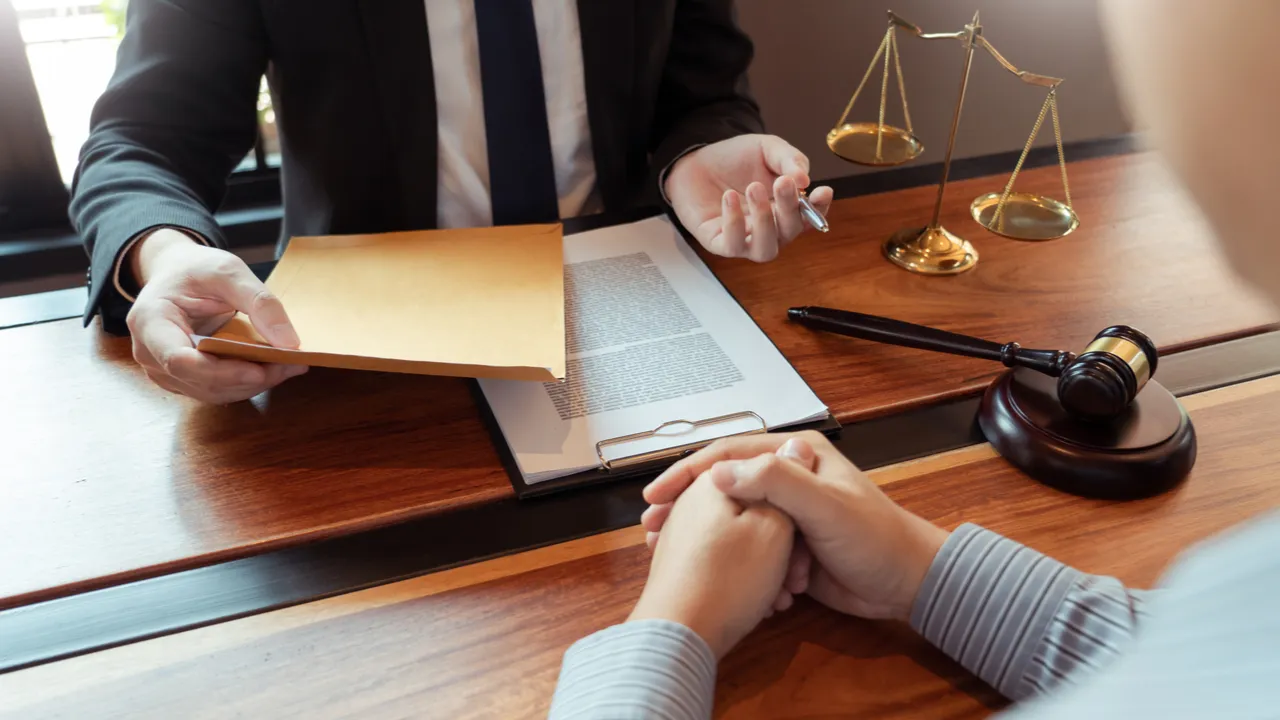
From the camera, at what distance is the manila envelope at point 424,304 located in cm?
81

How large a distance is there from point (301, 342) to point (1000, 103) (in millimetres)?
2035

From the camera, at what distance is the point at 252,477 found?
2.73 feet

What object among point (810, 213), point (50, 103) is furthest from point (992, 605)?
point (50, 103)

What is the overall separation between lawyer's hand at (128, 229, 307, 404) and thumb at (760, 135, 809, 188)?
21.8 inches

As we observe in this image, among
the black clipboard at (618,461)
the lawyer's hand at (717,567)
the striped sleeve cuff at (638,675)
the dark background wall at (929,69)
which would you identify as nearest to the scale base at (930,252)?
the black clipboard at (618,461)

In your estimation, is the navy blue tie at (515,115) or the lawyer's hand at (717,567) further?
the navy blue tie at (515,115)

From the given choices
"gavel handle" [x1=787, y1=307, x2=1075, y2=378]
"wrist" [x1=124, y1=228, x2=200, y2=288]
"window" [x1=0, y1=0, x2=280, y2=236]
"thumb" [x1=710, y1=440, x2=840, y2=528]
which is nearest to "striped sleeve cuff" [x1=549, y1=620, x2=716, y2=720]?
"thumb" [x1=710, y1=440, x2=840, y2=528]

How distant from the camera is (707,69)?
→ 1.42 m

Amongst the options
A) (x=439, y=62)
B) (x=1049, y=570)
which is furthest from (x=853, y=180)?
(x=1049, y=570)

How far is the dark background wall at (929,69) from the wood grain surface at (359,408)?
95 cm

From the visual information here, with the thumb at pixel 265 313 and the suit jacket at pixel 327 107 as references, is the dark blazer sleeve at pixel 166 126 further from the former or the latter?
the thumb at pixel 265 313

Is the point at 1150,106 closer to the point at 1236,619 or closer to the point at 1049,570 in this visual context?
the point at 1236,619

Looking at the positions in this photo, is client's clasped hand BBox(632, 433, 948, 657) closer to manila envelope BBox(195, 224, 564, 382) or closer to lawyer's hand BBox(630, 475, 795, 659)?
lawyer's hand BBox(630, 475, 795, 659)

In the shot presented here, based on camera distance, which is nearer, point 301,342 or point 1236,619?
point 1236,619
